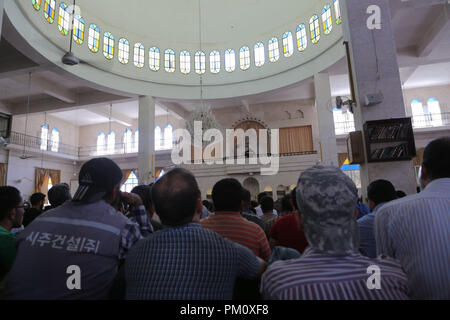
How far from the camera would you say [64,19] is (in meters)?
9.14

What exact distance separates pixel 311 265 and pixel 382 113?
4.64 metres

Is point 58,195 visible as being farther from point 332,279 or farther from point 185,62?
point 185,62

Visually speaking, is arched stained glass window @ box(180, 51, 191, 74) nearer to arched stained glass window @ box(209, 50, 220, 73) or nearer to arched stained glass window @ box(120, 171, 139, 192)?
arched stained glass window @ box(209, 50, 220, 73)

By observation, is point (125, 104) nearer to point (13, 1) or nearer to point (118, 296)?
point (13, 1)

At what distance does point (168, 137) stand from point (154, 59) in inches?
212

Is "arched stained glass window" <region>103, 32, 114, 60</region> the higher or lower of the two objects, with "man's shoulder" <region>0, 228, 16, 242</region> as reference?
higher

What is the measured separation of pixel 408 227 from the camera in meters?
1.30

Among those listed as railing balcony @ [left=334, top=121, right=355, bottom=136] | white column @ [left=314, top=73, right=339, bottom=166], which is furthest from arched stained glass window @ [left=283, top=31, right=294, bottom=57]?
railing balcony @ [left=334, top=121, right=355, bottom=136]

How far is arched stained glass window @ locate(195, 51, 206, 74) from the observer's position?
12.7 m

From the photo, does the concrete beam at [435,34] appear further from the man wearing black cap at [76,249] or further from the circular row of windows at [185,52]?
the man wearing black cap at [76,249]

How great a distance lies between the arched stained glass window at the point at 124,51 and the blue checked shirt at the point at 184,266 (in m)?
11.4

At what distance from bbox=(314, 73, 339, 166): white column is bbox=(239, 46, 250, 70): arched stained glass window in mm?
3348

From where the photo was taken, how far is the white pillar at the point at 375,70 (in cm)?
465

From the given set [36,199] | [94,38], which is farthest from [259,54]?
[36,199]
